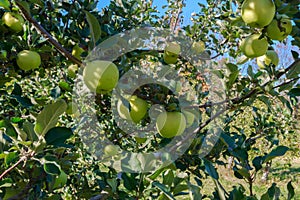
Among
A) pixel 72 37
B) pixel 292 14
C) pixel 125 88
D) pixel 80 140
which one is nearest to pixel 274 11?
pixel 292 14

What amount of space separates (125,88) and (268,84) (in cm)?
41

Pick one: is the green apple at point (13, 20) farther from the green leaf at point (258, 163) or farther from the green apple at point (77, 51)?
the green leaf at point (258, 163)

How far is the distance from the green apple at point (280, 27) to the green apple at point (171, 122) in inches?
14.9

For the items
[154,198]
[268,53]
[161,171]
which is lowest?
[154,198]

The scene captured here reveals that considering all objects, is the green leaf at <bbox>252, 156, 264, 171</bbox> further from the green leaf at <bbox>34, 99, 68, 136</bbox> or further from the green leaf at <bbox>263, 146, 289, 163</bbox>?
the green leaf at <bbox>34, 99, 68, 136</bbox>

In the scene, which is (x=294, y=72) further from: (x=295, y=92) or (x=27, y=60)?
(x=27, y=60)

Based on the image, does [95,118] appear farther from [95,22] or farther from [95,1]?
[95,22]

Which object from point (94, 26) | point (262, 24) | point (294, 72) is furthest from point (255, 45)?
point (94, 26)

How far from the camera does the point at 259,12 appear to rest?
2.53 ft

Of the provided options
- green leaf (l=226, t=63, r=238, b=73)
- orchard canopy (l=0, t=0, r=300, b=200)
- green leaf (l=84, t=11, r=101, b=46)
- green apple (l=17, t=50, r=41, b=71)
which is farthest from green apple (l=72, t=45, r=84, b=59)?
green leaf (l=226, t=63, r=238, b=73)

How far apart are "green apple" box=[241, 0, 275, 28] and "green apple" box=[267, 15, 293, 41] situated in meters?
0.03

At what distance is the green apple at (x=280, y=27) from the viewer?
81cm

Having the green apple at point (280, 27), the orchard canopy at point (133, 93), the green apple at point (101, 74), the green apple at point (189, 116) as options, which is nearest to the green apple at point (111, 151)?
the orchard canopy at point (133, 93)

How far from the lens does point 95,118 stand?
1.77 m
